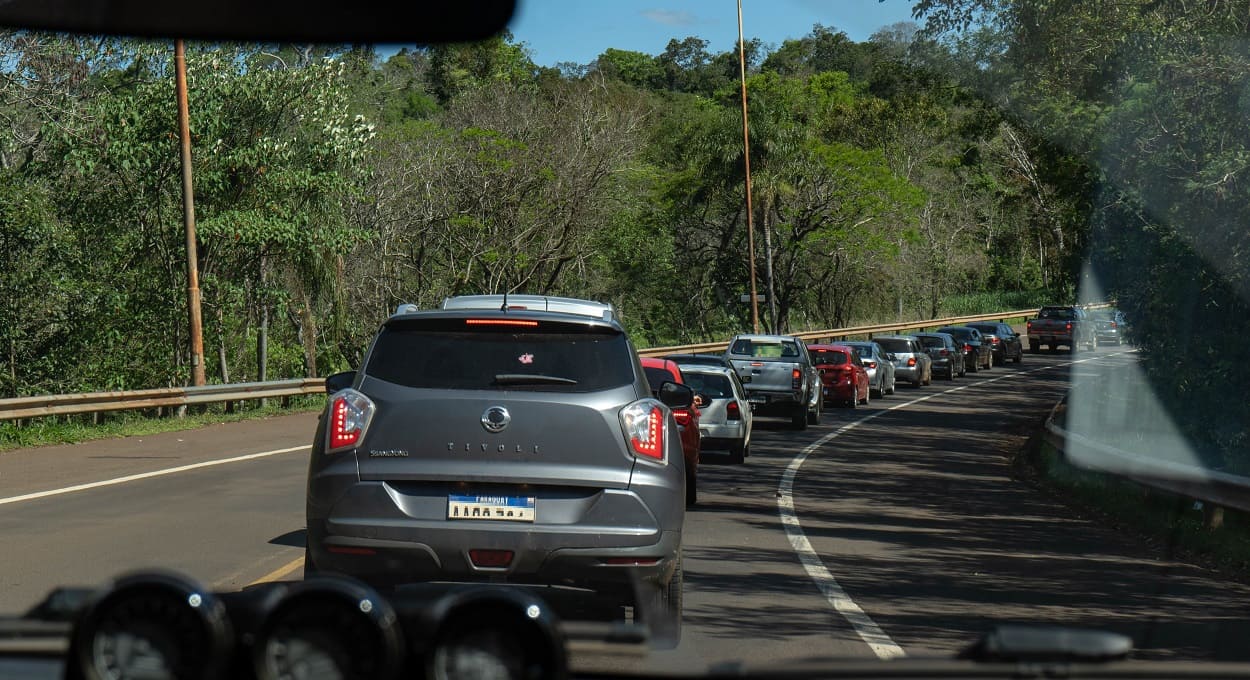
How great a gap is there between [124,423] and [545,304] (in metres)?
18.4

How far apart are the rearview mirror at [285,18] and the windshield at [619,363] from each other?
10cm

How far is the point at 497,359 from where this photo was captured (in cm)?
733

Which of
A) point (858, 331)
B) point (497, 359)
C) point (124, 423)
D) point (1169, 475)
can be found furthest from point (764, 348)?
point (858, 331)

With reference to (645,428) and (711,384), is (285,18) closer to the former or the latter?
(645,428)

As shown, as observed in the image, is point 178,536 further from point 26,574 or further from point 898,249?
point 898,249

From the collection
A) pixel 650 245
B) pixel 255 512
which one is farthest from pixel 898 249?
pixel 255 512

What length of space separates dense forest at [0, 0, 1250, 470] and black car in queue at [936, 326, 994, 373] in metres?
8.71

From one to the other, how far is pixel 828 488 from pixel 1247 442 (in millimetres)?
5758

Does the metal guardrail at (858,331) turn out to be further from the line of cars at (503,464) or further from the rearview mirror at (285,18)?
the rearview mirror at (285,18)

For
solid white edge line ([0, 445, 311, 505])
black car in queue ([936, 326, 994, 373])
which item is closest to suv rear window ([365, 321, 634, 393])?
solid white edge line ([0, 445, 311, 505])

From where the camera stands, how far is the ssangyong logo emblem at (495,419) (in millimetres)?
7020

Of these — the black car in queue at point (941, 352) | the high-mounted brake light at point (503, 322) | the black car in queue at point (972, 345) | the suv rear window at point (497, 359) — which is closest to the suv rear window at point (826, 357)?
the black car in queue at point (941, 352)

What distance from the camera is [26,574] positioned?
1006 centimetres

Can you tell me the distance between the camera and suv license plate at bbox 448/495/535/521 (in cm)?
689
